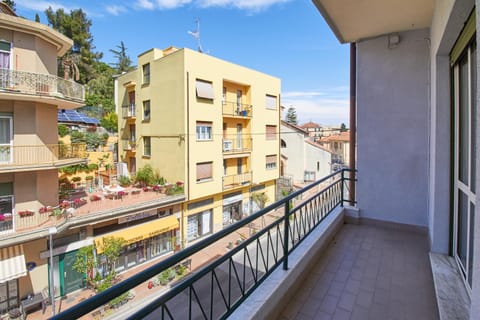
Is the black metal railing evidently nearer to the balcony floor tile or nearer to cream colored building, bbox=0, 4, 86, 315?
the balcony floor tile

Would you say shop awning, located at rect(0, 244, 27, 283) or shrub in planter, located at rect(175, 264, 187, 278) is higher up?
shop awning, located at rect(0, 244, 27, 283)

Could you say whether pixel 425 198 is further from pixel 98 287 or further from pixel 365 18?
pixel 98 287

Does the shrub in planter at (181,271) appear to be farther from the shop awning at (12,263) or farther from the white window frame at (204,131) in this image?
the white window frame at (204,131)

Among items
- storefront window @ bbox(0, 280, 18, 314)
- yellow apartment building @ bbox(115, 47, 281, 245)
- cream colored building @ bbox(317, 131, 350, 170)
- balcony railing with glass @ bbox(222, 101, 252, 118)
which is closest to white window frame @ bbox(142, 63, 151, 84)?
yellow apartment building @ bbox(115, 47, 281, 245)

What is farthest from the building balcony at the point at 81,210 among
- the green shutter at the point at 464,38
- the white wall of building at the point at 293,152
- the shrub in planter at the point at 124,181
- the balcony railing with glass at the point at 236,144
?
the white wall of building at the point at 293,152

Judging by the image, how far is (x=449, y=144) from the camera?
2.22m

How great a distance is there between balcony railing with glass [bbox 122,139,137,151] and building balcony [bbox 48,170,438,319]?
40.2 feet

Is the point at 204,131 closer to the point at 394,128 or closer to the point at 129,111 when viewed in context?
the point at 129,111

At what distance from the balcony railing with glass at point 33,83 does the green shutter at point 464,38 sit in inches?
341

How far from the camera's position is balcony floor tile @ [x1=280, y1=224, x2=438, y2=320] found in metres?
1.74

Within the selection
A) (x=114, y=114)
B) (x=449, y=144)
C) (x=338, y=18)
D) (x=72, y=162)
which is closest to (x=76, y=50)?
(x=114, y=114)

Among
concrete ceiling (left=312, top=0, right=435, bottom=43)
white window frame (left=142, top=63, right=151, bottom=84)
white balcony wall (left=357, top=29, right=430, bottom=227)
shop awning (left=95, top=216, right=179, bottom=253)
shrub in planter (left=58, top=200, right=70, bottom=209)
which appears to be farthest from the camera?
white window frame (left=142, top=63, right=151, bottom=84)

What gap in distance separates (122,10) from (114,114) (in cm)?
684

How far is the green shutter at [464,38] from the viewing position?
1460 millimetres
